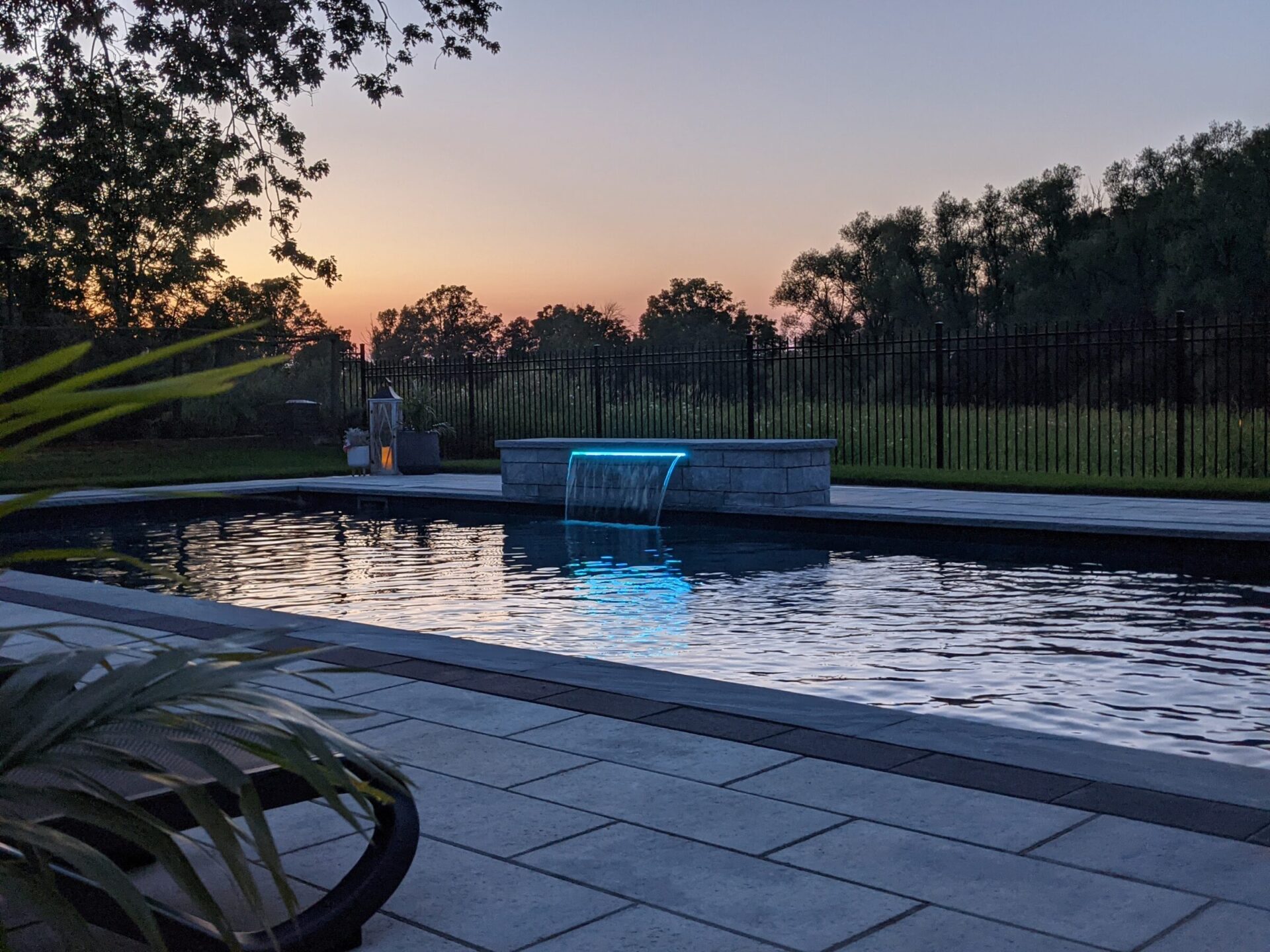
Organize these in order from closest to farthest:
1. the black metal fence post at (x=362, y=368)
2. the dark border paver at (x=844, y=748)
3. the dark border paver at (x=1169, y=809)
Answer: the dark border paver at (x=1169, y=809) → the dark border paver at (x=844, y=748) → the black metal fence post at (x=362, y=368)

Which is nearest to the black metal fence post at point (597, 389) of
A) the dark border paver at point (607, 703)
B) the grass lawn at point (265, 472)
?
the grass lawn at point (265, 472)

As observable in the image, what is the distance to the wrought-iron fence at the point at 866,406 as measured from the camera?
602 inches

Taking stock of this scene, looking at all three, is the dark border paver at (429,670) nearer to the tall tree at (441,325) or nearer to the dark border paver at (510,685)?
the dark border paver at (510,685)

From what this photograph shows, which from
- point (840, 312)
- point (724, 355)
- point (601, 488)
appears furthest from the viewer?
point (840, 312)

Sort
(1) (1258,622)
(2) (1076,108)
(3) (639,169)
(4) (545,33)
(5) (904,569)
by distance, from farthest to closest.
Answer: (2) (1076,108), (3) (639,169), (4) (545,33), (5) (904,569), (1) (1258,622)

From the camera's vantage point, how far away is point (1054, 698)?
5461mm

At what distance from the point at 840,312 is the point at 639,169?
41.3 meters

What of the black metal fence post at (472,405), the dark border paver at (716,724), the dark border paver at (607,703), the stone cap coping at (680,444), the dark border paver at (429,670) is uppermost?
the black metal fence post at (472,405)

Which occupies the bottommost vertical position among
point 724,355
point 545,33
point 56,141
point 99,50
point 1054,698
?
point 1054,698

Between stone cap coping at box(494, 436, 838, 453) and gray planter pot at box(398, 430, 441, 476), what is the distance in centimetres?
476

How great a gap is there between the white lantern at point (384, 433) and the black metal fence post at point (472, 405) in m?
3.03

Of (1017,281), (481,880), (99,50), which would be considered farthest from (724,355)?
(1017,281)

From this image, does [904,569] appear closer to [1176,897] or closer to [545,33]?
[1176,897]

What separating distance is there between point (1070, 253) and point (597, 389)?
32.9 m
